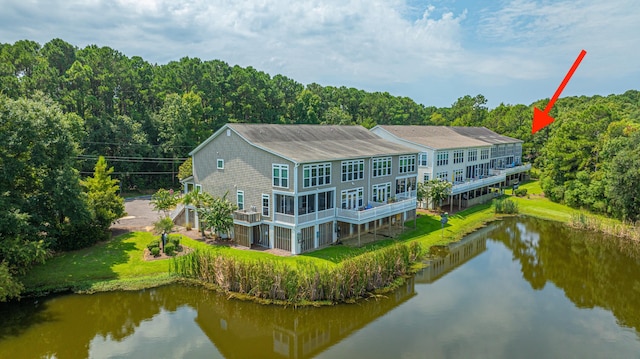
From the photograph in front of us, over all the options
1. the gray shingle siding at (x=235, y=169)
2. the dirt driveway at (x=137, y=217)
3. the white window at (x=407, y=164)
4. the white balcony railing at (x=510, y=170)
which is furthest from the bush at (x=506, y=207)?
the dirt driveway at (x=137, y=217)

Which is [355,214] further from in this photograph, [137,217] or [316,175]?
[137,217]

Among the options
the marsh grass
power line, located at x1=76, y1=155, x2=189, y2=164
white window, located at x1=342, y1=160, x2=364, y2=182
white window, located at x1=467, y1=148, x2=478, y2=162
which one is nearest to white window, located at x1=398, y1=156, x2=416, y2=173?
white window, located at x1=342, y1=160, x2=364, y2=182

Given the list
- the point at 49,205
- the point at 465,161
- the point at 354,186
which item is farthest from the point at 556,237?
the point at 49,205

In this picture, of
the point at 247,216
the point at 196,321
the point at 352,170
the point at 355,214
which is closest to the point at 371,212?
the point at 355,214

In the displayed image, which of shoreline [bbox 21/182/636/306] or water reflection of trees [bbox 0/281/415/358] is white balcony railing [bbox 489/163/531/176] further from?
water reflection of trees [bbox 0/281/415/358]

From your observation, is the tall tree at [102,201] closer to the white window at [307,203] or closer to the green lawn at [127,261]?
the green lawn at [127,261]

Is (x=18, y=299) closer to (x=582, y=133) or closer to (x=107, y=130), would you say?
(x=107, y=130)
